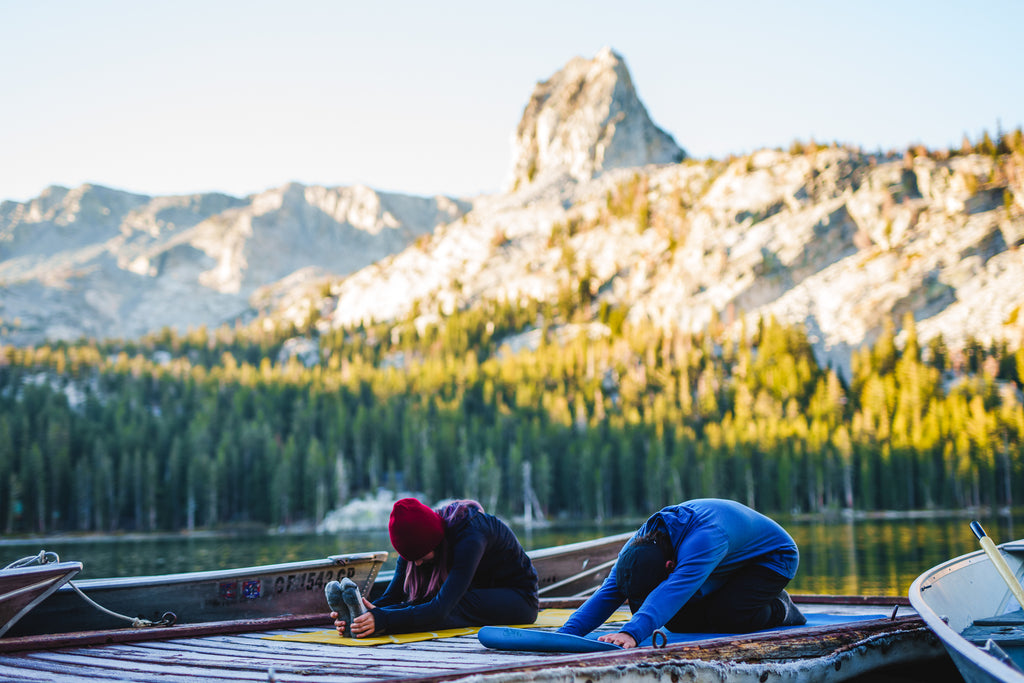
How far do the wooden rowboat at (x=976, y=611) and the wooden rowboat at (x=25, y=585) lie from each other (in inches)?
277

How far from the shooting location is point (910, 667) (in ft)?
24.2

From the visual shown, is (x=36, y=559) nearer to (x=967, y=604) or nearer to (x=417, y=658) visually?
(x=417, y=658)

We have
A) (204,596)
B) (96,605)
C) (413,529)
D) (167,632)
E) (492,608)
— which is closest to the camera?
(413,529)

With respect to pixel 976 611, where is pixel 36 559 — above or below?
above

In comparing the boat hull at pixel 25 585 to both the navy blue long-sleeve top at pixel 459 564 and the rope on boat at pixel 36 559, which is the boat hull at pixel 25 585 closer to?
the rope on boat at pixel 36 559

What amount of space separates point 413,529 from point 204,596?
4.59m

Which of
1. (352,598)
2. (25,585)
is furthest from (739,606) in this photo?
(25,585)

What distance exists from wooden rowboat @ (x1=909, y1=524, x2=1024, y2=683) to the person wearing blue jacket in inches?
47.6

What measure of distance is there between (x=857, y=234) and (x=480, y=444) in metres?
87.9

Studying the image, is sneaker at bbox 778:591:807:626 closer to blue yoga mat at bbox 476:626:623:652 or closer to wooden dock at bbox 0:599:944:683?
wooden dock at bbox 0:599:944:683

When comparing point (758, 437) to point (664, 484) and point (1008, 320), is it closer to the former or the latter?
point (664, 484)

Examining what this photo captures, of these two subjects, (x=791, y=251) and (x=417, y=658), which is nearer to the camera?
(x=417, y=658)

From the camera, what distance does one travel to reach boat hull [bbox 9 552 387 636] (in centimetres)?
844

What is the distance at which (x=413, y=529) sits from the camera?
6.58 m
